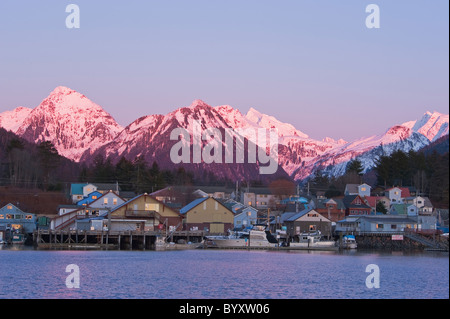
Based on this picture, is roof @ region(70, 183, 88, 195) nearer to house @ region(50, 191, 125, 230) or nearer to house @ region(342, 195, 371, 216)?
house @ region(50, 191, 125, 230)

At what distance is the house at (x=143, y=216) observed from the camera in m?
87.4

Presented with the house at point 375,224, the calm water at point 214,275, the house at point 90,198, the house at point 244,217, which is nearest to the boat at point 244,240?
the calm water at point 214,275

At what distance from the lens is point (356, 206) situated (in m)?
108

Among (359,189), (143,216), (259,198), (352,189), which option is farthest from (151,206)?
(352,189)

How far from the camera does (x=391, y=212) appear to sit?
112188 mm

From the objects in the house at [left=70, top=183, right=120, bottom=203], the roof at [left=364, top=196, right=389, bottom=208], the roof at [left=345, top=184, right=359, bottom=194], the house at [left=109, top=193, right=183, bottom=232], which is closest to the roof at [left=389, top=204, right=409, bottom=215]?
the roof at [left=364, top=196, right=389, bottom=208]

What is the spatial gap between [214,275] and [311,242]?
36780 mm

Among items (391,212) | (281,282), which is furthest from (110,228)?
(391,212)

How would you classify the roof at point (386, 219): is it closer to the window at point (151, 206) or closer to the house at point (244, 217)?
the house at point (244, 217)

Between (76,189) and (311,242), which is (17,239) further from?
(311,242)
